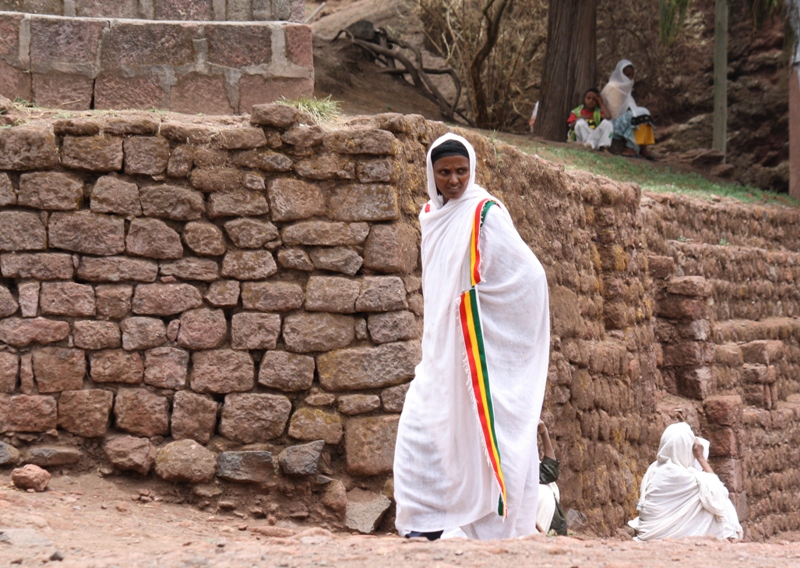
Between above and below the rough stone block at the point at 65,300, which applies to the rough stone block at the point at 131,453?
below

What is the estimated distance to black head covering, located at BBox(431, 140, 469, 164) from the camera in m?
4.73

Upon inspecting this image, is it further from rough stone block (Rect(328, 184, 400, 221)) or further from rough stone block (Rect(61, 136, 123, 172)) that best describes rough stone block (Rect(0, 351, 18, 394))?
rough stone block (Rect(328, 184, 400, 221))

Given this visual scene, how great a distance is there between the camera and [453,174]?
4719 mm

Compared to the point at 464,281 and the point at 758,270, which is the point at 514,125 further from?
the point at 464,281

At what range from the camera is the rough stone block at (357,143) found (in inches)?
228

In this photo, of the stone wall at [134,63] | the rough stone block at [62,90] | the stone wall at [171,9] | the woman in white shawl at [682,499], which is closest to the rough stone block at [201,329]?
the stone wall at [134,63]

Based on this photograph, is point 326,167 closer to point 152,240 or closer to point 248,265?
point 248,265

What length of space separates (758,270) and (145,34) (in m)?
8.85

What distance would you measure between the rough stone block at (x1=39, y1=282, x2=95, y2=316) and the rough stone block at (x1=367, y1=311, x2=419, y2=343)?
4.56 feet

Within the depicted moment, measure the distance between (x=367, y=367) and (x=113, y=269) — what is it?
4.40ft

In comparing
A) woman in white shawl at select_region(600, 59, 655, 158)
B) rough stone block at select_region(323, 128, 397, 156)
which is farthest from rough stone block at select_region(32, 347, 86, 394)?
woman in white shawl at select_region(600, 59, 655, 158)

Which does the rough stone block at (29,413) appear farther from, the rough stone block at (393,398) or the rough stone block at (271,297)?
the rough stone block at (393,398)

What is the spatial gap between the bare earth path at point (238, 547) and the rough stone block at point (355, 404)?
722 mm

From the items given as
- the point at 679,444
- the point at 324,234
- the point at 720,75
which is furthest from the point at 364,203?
the point at 720,75
